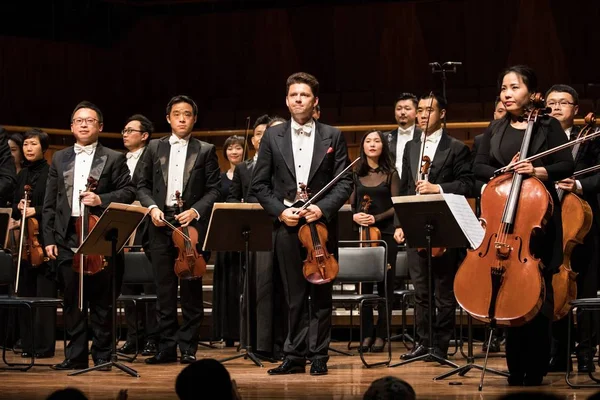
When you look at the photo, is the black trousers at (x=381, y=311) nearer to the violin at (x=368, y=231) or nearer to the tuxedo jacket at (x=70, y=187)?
the violin at (x=368, y=231)

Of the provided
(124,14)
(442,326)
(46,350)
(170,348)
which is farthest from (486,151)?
(124,14)

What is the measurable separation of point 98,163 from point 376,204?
1947 mm

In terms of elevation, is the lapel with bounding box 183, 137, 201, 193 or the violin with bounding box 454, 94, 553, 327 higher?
the lapel with bounding box 183, 137, 201, 193

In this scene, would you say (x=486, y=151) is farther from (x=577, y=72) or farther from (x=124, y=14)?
(x=124, y=14)

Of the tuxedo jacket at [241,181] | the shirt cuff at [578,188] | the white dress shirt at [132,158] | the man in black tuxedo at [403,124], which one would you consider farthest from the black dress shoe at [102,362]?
the man in black tuxedo at [403,124]

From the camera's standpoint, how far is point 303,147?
16.1ft

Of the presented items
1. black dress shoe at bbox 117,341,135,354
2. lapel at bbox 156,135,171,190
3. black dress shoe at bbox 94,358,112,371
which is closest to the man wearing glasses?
lapel at bbox 156,135,171,190

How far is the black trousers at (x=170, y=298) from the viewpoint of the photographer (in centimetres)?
535

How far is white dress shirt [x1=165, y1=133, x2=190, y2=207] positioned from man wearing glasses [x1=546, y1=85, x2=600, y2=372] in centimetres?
213

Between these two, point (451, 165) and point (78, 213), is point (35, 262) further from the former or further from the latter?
point (451, 165)

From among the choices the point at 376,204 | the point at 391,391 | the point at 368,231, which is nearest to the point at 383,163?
the point at 376,204

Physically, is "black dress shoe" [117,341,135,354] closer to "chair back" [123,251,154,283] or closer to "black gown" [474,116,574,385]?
"chair back" [123,251,154,283]

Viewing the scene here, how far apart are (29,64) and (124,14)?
5.66ft

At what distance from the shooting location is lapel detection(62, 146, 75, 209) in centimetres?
522
